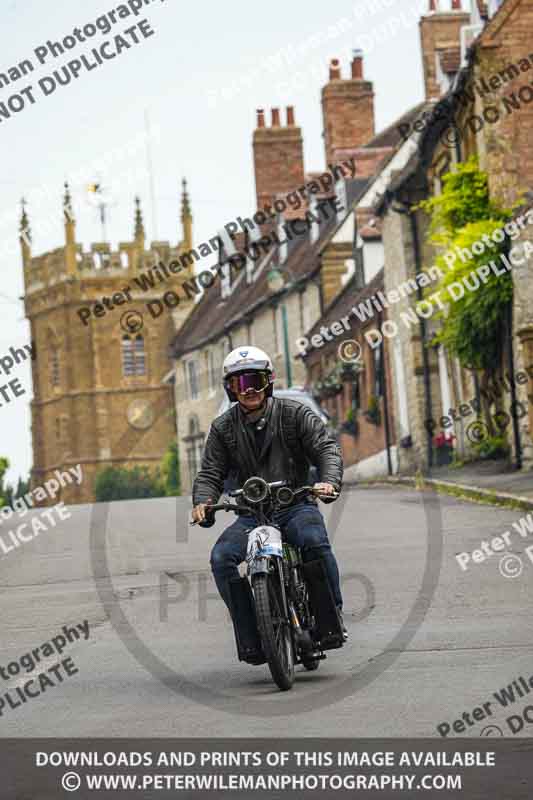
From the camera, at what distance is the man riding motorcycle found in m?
8.74

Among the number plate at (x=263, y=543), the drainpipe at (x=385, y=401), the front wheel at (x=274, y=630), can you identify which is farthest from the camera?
the drainpipe at (x=385, y=401)

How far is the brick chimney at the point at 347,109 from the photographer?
5544cm

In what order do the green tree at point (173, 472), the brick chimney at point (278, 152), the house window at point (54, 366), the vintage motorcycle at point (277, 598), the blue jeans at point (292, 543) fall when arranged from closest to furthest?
the vintage motorcycle at point (277, 598) < the blue jeans at point (292, 543) < the brick chimney at point (278, 152) < the green tree at point (173, 472) < the house window at point (54, 366)

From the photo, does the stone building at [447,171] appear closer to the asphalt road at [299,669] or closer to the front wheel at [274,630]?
the asphalt road at [299,669]

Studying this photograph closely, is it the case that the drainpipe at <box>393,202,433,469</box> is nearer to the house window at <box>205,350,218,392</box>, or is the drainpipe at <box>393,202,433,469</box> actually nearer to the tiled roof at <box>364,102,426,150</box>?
the tiled roof at <box>364,102,426,150</box>

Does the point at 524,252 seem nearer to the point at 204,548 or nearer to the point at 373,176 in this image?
the point at 204,548

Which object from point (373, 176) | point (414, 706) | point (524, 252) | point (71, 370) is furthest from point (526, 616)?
point (71, 370)

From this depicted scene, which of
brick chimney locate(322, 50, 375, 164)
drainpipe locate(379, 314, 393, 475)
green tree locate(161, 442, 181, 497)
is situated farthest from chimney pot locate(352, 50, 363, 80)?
green tree locate(161, 442, 181, 497)

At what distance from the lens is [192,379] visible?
7944 cm

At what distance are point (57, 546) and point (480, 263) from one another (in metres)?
10.8

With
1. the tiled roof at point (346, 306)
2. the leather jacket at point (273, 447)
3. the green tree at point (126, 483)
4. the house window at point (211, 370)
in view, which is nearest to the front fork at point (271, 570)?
the leather jacket at point (273, 447)

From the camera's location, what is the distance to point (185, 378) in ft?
266

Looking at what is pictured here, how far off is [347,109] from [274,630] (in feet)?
162
